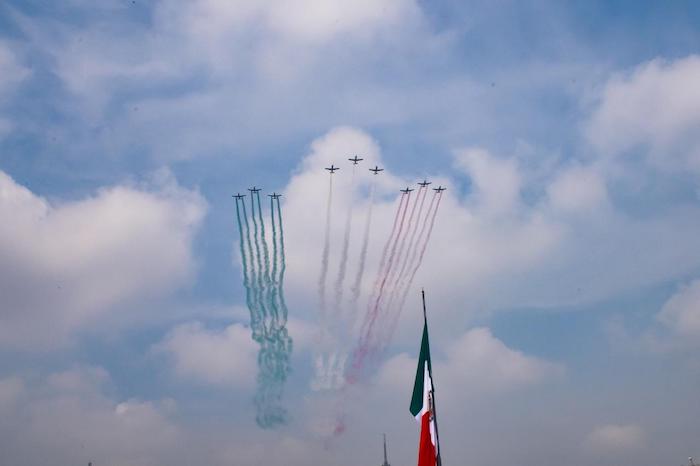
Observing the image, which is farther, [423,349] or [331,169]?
[331,169]

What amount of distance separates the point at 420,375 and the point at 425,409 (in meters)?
2.53

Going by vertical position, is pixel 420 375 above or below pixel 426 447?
above

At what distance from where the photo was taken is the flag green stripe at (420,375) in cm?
5909

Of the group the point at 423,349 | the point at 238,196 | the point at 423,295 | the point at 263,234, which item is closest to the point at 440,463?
the point at 423,349

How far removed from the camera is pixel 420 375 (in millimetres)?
59562

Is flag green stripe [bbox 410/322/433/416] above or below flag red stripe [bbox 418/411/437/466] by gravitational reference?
above

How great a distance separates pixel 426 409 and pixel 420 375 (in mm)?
2546

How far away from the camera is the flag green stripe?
2327 inches

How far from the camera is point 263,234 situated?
4719 inches

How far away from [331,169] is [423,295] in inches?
2830

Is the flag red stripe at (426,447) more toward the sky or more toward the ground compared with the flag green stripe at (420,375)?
more toward the ground

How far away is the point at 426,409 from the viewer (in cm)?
5866

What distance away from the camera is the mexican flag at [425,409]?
56.6m

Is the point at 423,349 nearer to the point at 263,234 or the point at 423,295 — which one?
the point at 423,295
